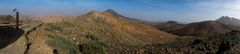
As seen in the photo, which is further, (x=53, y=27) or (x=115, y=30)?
(x=115, y=30)

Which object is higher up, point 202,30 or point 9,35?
point 9,35

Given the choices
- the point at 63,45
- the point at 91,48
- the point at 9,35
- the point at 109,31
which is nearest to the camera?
the point at 63,45

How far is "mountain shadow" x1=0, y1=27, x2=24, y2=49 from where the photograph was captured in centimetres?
1923

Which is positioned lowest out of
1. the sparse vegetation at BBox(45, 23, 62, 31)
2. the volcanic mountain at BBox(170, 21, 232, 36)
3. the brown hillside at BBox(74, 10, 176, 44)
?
the volcanic mountain at BBox(170, 21, 232, 36)

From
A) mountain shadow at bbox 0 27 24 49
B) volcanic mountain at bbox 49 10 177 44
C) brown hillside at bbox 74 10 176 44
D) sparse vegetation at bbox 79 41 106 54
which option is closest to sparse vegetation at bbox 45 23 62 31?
volcanic mountain at bbox 49 10 177 44

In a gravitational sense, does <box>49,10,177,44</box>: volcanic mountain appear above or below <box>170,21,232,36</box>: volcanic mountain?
above

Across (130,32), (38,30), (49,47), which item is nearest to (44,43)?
(49,47)

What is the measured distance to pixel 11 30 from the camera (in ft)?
70.8

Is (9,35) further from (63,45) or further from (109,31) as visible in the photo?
(109,31)

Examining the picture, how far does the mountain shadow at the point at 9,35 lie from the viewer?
19234 mm

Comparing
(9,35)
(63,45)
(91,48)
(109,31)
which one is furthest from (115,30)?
(63,45)

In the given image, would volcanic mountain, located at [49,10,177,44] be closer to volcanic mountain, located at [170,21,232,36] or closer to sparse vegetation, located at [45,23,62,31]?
sparse vegetation, located at [45,23,62,31]

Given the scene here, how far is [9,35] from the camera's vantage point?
2078 cm

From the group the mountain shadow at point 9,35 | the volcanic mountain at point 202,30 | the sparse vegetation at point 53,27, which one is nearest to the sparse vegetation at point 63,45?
the sparse vegetation at point 53,27
